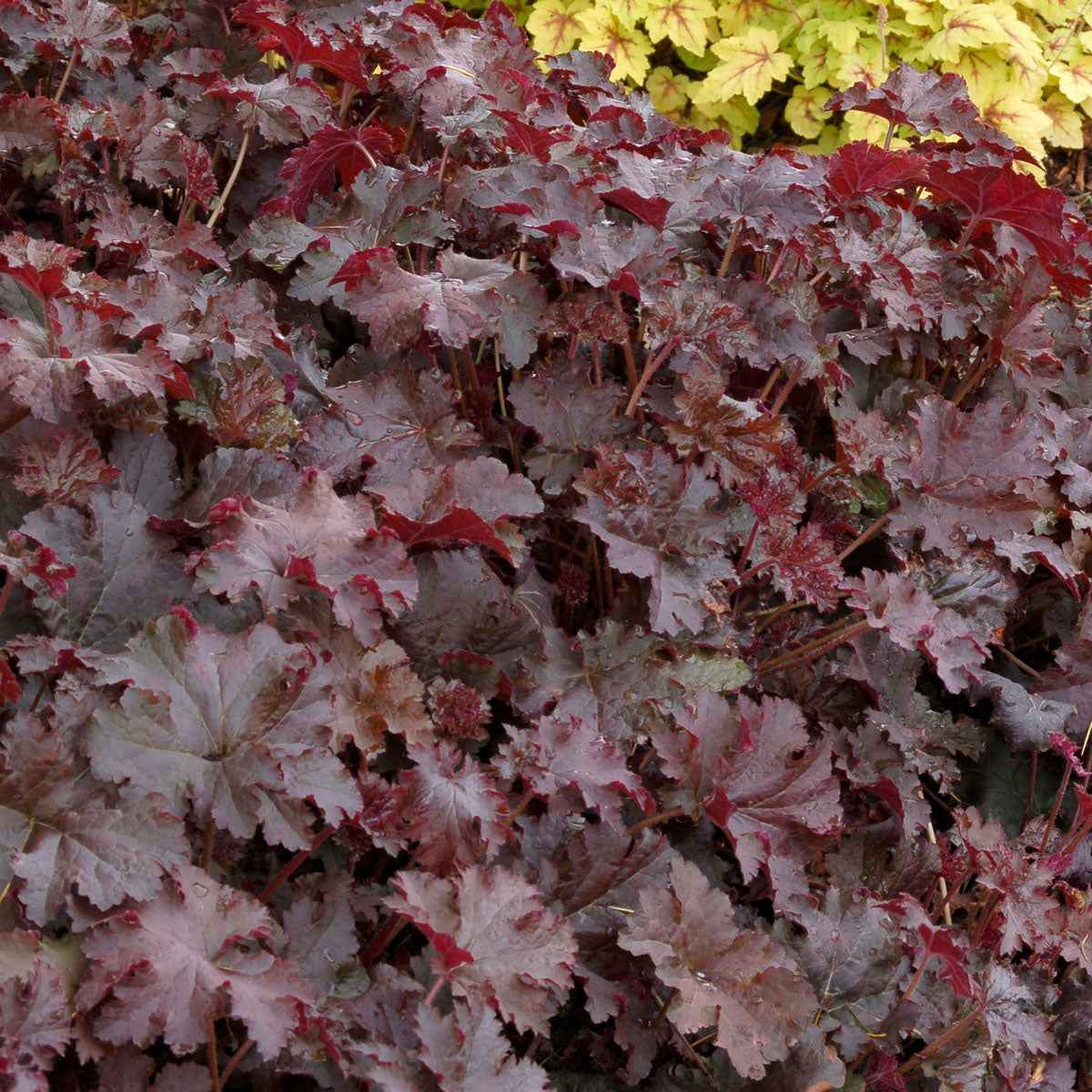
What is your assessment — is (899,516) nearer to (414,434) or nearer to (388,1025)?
(414,434)

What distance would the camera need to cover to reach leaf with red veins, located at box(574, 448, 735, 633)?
1850 mm

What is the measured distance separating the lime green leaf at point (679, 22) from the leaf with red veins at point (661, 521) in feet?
10.2

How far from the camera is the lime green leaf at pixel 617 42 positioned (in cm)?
438

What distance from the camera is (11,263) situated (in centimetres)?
174

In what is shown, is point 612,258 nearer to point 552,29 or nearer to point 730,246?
point 730,246

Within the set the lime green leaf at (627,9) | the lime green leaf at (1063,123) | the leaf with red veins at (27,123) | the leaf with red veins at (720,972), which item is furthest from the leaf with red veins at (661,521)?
the lime green leaf at (1063,123)

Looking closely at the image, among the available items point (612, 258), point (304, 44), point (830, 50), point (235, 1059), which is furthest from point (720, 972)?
point (830, 50)

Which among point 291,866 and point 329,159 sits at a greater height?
point 329,159

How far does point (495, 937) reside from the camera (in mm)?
1437

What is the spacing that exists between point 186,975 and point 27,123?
167 cm

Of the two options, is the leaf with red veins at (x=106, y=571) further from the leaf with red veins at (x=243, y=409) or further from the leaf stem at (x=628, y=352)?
the leaf stem at (x=628, y=352)

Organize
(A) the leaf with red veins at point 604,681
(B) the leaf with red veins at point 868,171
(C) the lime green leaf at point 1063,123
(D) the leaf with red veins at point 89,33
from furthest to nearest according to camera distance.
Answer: (C) the lime green leaf at point 1063,123
(D) the leaf with red veins at point 89,33
(B) the leaf with red veins at point 868,171
(A) the leaf with red veins at point 604,681

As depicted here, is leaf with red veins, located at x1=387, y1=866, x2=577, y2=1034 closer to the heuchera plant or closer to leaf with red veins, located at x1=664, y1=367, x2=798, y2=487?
the heuchera plant

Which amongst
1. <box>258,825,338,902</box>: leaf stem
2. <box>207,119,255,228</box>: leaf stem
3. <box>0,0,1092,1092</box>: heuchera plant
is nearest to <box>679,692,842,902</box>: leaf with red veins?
<box>0,0,1092,1092</box>: heuchera plant
